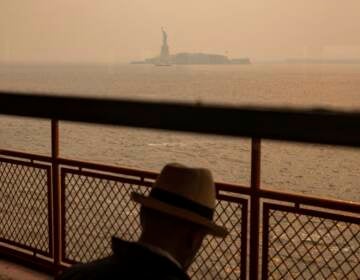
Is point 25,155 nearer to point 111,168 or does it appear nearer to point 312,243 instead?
point 111,168

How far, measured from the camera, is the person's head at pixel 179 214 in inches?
50.9

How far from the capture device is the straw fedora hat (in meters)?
1.30

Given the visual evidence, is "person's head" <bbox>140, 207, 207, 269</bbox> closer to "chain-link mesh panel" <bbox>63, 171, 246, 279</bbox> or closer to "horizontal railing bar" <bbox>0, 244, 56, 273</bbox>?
A: "chain-link mesh panel" <bbox>63, 171, 246, 279</bbox>

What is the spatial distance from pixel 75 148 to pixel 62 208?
40.8m

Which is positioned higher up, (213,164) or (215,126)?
(215,126)

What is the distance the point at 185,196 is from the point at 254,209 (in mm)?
1656

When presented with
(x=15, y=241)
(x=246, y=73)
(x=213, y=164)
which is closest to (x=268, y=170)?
(x=213, y=164)

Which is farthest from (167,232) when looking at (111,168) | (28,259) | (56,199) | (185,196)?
(28,259)

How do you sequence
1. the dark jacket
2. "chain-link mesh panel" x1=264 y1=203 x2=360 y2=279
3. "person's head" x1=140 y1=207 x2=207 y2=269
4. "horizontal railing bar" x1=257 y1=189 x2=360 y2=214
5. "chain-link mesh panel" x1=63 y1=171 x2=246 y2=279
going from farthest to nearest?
"chain-link mesh panel" x1=63 y1=171 x2=246 y2=279 < "chain-link mesh panel" x1=264 y1=203 x2=360 y2=279 < "horizontal railing bar" x1=257 y1=189 x2=360 y2=214 < "person's head" x1=140 y1=207 x2=207 y2=269 < the dark jacket

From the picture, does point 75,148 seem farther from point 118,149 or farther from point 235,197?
point 235,197

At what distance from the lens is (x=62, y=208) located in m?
3.81

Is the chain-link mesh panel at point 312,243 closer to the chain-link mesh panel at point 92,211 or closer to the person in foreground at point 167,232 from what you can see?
the chain-link mesh panel at point 92,211

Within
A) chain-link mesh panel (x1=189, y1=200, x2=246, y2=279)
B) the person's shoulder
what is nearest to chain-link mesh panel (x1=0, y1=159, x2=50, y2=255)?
chain-link mesh panel (x1=189, y1=200, x2=246, y2=279)

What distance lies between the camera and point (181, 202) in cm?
137
